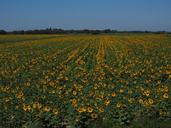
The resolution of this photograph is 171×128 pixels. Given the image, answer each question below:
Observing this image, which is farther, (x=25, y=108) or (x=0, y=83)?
(x=0, y=83)

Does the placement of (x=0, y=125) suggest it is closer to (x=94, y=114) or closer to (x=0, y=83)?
(x=94, y=114)

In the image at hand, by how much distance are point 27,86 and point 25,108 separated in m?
3.49

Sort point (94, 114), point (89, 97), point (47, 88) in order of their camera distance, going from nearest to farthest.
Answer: point (94, 114)
point (89, 97)
point (47, 88)

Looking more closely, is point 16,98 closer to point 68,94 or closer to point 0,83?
point 68,94

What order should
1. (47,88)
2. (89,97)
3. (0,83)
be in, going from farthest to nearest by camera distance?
(0,83) → (47,88) → (89,97)

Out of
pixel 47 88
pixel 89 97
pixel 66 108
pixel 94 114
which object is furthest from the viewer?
pixel 47 88

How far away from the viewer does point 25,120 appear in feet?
27.9

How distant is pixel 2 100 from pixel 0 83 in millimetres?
3463

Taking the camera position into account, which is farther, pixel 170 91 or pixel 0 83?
pixel 0 83

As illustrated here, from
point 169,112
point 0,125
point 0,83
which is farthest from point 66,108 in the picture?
point 0,83

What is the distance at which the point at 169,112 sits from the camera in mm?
8672

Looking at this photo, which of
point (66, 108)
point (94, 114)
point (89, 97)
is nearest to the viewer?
point (94, 114)

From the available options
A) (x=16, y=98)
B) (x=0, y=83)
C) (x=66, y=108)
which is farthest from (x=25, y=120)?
(x=0, y=83)

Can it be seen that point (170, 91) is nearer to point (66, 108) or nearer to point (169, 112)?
point (169, 112)
